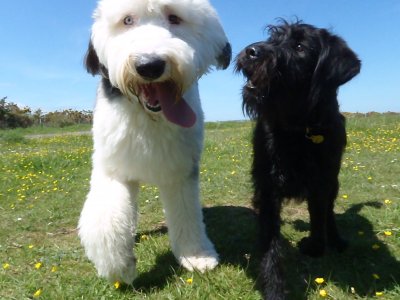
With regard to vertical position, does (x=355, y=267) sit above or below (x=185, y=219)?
below

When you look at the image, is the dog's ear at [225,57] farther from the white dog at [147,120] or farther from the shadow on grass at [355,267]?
the shadow on grass at [355,267]

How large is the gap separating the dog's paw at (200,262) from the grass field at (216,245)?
2.0 inches

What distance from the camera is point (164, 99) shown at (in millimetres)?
2535

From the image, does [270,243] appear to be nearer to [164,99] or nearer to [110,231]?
[110,231]

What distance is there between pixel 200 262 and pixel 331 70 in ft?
5.05

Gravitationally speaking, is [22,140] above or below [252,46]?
below

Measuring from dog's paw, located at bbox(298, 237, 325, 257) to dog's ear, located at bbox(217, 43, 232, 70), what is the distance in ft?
4.56

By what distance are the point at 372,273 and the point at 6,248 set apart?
3024mm

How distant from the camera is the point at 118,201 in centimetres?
291

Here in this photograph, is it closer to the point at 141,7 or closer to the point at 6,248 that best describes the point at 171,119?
the point at 141,7

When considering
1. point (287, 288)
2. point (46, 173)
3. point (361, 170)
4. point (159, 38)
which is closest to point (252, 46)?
point (159, 38)

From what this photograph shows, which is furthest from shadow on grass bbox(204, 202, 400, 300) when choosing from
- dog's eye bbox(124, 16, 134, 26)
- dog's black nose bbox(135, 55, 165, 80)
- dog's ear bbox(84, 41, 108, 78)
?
dog's eye bbox(124, 16, 134, 26)

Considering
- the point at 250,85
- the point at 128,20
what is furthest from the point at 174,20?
the point at 250,85

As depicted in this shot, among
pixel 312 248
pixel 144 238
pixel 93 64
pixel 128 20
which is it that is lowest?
pixel 144 238
